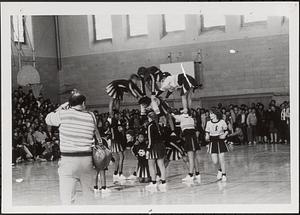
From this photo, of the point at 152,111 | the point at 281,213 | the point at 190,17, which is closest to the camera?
the point at 281,213

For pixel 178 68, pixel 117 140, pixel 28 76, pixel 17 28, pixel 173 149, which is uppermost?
pixel 17 28

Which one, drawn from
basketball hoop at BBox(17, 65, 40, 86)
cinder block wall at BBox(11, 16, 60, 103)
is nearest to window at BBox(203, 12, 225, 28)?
cinder block wall at BBox(11, 16, 60, 103)

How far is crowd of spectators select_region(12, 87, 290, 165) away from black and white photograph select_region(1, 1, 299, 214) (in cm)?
5

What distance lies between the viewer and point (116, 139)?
35.0 feet

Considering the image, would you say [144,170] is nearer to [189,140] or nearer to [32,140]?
[189,140]

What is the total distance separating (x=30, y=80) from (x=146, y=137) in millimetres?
13754

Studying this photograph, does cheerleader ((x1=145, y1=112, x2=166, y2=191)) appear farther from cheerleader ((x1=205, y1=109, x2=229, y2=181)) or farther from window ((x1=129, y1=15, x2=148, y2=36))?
window ((x1=129, y1=15, x2=148, y2=36))

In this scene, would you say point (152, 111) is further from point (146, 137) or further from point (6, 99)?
point (6, 99)

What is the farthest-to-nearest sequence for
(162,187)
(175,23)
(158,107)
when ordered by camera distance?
(175,23) < (158,107) < (162,187)

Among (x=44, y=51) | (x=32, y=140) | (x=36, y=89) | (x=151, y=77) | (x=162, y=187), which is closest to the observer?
(x=162, y=187)

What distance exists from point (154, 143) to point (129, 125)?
10.2 metres

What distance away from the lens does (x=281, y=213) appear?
651 centimetres

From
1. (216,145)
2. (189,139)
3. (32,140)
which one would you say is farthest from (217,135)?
(32,140)

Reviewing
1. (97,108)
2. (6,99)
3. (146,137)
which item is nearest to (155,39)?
(97,108)
